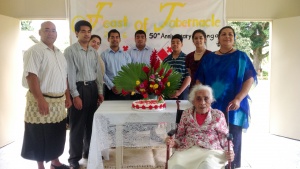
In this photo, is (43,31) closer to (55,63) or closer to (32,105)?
(55,63)

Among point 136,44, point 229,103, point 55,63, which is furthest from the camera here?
point 136,44

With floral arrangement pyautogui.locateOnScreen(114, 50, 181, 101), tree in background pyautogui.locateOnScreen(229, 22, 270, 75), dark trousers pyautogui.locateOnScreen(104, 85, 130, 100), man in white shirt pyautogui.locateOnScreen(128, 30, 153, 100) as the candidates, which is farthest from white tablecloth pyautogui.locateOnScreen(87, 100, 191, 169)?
tree in background pyautogui.locateOnScreen(229, 22, 270, 75)

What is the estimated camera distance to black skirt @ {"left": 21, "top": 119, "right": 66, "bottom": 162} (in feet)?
8.89

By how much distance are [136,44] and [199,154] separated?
94.9 inches

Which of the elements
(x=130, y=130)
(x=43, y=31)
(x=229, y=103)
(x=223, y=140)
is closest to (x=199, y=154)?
(x=223, y=140)

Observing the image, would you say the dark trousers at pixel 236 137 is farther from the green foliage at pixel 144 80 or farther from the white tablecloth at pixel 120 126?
the green foliage at pixel 144 80

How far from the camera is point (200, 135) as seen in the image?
234 centimetres

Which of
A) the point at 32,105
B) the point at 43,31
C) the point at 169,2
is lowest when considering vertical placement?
the point at 32,105

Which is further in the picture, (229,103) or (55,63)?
(55,63)

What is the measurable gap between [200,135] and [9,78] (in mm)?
3276

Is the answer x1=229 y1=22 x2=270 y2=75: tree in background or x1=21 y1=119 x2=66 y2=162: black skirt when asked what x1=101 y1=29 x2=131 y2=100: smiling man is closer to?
x1=21 y1=119 x2=66 y2=162: black skirt

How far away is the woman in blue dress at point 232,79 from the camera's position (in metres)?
2.56

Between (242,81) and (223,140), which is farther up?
(242,81)

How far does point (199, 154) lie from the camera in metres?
2.25
